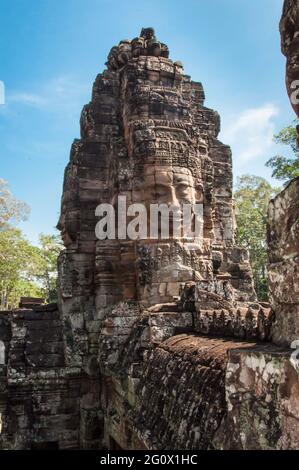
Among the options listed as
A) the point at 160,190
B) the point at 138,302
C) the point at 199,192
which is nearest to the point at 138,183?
the point at 160,190

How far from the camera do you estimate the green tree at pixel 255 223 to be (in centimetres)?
2570

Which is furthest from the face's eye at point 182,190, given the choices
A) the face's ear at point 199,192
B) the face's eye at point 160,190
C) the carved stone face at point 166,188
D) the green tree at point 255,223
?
the green tree at point 255,223

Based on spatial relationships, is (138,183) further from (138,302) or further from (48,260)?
(48,260)

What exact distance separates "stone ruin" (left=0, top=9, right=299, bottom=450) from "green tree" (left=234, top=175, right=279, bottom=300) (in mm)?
14548

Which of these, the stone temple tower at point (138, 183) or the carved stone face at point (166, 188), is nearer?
the stone temple tower at point (138, 183)

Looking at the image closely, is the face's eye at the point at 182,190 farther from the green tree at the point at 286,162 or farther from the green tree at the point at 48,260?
the green tree at the point at 48,260

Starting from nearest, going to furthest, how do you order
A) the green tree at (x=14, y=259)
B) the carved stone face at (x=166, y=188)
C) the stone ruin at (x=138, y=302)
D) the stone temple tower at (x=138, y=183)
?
the stone ruin at (x=138, y=302), the stone temple tower at (x=138, y=183), the carved stone face at (x=166, y=188), the green tree at (x=14, y=259)

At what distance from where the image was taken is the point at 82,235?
31.0 ft

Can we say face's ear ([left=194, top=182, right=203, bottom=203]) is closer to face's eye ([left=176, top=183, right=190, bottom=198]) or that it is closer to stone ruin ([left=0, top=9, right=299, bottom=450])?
stone ruin ([left=0, top=9, right=299, bottom=450])

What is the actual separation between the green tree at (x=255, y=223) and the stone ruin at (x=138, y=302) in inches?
573

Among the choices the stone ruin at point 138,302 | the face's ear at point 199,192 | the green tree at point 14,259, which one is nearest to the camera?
the stone ruin at point 138,302

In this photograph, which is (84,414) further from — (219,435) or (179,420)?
(219,435)

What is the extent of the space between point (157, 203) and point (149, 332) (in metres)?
3.36
